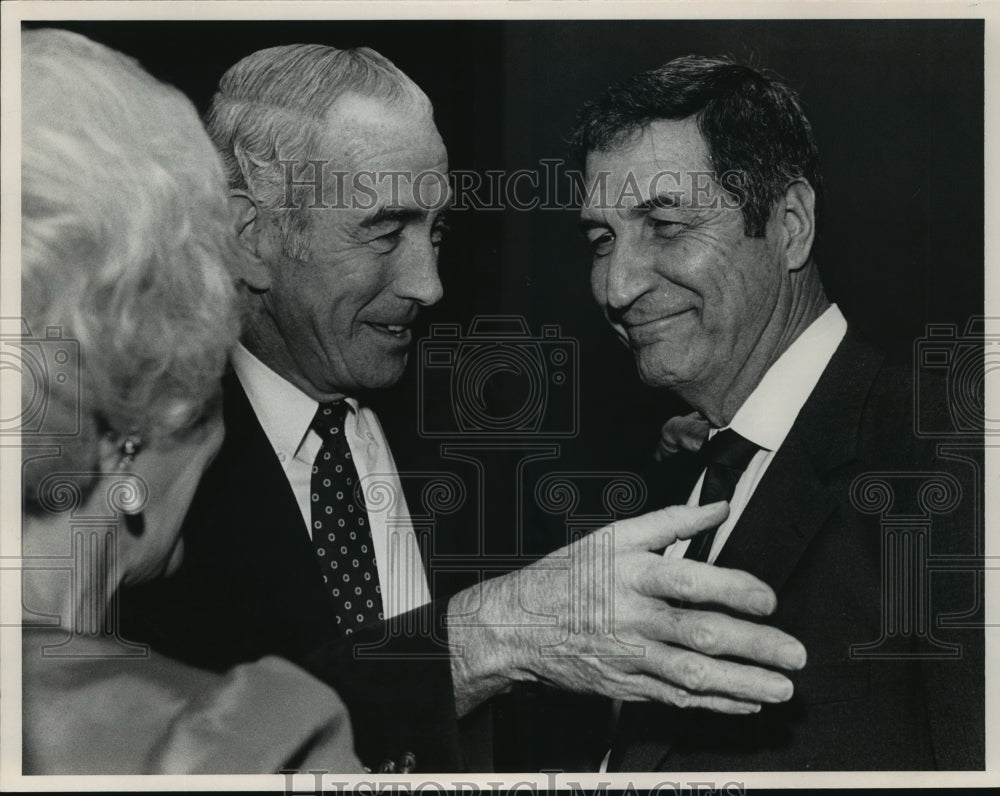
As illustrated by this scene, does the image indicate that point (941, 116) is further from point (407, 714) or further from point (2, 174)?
point (2, 174)

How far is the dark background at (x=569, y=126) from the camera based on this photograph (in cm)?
265

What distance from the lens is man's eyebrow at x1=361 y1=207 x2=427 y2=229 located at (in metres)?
2.62

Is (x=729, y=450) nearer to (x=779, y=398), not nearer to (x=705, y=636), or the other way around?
(x=779, y=398)

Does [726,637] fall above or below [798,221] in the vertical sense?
below

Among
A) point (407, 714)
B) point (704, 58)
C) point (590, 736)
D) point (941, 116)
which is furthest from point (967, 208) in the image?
point (407, 714)

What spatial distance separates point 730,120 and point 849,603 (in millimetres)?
1231

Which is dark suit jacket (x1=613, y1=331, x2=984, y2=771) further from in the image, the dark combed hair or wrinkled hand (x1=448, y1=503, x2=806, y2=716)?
the dark combed hair

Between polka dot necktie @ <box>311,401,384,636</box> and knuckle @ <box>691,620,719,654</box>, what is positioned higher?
polka dot necktie @ <box>311,401,384,636</box>

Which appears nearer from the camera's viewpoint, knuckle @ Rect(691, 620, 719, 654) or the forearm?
knuckle @ Rect(691, 620, 719, 654)

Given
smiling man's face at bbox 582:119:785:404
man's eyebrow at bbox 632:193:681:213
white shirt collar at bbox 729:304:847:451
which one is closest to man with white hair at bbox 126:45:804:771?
white shirt collar at bbox 729:304:847:451

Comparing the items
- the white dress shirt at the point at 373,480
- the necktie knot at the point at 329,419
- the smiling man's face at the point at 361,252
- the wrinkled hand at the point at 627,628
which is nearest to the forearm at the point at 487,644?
the wrinkled hand at the point at 627,628

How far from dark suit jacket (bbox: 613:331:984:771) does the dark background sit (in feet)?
0.69

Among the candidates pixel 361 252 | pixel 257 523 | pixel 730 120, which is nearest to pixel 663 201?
pixel 730 120

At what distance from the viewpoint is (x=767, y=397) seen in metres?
2.64
